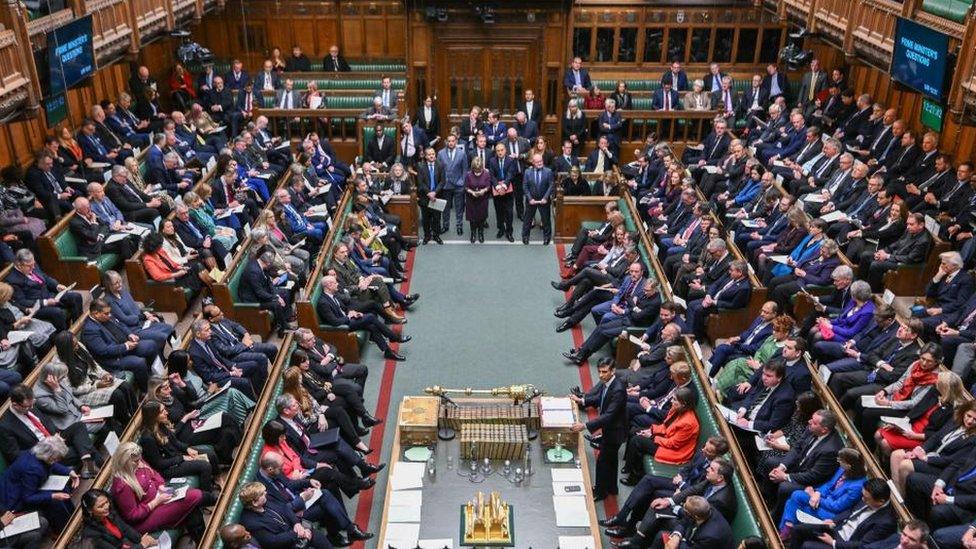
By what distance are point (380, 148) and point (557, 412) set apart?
6.95 meters

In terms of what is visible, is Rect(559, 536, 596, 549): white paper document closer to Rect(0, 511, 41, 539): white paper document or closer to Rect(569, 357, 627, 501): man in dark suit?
Rect(569, 357, 627, 501): man in dark suit

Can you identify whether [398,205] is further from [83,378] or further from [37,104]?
[83,378]

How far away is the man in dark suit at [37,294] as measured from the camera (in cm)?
753

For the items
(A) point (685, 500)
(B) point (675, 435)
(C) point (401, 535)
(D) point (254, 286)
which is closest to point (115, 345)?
(D) point (254, 286)

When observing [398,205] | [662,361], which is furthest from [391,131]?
[662,361]

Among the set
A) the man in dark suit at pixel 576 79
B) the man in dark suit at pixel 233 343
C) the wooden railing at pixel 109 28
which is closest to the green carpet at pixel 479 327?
the man in dark suit at pixel 233 343

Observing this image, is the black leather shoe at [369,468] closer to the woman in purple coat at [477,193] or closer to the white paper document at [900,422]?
the white paper document at [900,422]

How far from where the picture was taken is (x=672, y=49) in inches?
620

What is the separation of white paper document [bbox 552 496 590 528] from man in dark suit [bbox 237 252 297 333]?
381 centimetres

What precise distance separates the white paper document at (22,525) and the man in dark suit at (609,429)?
4050 mm

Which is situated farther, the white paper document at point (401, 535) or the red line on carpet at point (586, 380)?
the red line on carpet at point (586, 380)

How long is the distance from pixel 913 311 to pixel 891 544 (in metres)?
3.83

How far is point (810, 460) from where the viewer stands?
5.95 m

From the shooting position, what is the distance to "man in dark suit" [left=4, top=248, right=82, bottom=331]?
753 cm
